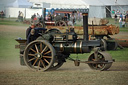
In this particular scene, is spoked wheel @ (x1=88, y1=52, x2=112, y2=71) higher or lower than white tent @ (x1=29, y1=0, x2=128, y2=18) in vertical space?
lower

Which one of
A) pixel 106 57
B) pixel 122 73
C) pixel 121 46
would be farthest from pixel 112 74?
pixel 121 46

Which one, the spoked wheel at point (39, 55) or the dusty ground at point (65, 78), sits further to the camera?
the spoked wheel at point (39, 55)

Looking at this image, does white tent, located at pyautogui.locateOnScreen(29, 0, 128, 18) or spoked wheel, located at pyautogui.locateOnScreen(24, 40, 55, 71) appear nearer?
spoked wheel, located at pyautogui.locateOnScreen(24, 40, 55, 71)

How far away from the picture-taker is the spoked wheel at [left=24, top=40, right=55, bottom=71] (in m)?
10.4

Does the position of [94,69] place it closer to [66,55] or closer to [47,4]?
[66,55]

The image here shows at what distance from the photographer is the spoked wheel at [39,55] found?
10391mm

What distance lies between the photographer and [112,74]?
9609mm

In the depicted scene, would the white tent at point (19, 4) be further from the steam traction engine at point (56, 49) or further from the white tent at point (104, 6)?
the steam traction engine at point (56, 49)

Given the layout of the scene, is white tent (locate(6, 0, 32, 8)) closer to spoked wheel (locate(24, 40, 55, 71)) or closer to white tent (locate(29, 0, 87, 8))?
white tent (locate(29, 0, 87, 8))

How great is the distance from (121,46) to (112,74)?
9.73 metres

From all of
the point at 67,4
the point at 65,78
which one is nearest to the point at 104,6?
the point at 67,4

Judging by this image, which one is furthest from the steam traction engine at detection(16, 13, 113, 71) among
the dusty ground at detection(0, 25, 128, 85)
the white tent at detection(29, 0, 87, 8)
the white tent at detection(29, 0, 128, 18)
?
the white tent at detection(29, 0, 87, 8)

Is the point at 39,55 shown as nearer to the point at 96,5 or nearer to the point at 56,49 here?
the point at 56,49

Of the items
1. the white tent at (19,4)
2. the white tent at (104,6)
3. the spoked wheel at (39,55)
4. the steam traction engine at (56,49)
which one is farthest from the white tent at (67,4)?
the spoked wheel at (39,55)
